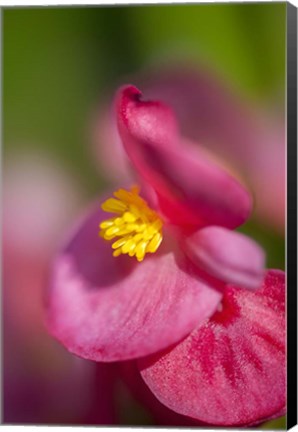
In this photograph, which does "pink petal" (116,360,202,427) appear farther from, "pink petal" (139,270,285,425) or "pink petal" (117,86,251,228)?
"pink petal" (117,86,251,228)

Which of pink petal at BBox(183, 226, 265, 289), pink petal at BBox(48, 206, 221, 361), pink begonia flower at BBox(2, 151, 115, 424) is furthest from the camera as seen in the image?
pink begonia flower at BBox(2, 151, 115, 424)

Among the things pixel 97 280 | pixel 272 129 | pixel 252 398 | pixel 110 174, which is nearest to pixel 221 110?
pixel 272 129

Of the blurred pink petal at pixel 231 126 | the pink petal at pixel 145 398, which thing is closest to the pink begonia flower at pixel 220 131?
the blurred pink petal at pixel 231 126

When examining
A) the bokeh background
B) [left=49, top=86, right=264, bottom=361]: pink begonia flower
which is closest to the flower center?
[left=49, top=86, right=264, bottom=361]: pink begonia flower

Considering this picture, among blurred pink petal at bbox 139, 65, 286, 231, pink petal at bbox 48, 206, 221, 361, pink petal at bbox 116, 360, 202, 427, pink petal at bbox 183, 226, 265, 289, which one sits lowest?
pink petal at bbox 116, 360, 202, 427

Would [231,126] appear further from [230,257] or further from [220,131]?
[230,257]

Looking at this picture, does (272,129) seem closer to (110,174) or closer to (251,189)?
(251,189)
